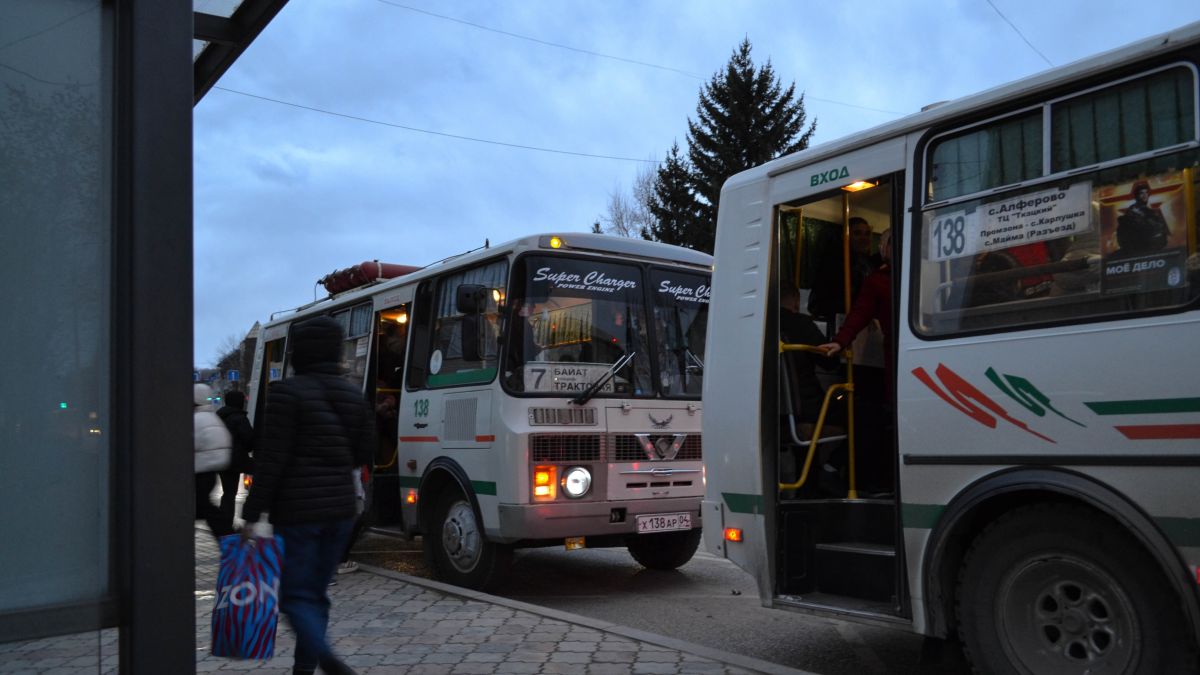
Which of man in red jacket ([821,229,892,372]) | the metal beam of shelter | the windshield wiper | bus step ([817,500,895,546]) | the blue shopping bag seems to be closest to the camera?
the blue shopping bag

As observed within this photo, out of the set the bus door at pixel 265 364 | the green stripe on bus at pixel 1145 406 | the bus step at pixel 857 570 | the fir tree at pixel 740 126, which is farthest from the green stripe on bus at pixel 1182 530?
the fir tree at pixel 740 126

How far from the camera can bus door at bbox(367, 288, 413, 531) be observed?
33.2 ft

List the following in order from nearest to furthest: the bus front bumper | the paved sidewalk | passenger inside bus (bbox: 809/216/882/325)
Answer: the paved sidewalk < passenger inside bus (bbox: 809/216/882/325) < the bus front bumper

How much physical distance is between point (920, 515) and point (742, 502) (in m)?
1.25

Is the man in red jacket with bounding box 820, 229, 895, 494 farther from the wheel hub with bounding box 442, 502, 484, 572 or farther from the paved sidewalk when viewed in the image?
the wheel hub with bounding box 442, 502, 484, 572

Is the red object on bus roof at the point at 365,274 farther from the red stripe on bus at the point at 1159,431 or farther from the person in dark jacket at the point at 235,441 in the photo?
the red stripe on bus at the point at 1159,431

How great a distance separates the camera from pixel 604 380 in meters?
8.17

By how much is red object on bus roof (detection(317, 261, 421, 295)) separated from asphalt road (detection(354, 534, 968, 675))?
3.21 meters

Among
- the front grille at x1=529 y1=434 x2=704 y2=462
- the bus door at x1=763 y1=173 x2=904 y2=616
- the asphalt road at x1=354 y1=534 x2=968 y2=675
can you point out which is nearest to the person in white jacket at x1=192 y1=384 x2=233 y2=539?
the asphalt road at x1=354 y1=534 x2=968 y2=675

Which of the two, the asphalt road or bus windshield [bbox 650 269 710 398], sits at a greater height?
bus windshield [bbox 650 269 710 398]

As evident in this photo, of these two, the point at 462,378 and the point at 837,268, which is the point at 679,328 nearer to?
the point at 462,378

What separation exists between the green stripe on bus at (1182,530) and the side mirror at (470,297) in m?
5.39

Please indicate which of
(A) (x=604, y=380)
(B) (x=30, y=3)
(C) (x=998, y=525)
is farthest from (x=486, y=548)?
(B) (x=30, y=3)

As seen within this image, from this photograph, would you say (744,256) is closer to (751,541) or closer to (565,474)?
(751,541)
